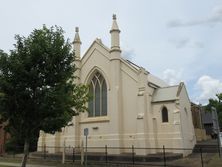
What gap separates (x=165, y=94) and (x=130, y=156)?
848 centimetres

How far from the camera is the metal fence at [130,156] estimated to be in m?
24.0

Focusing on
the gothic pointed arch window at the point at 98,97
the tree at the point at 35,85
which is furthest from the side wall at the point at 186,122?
the tree at the point at 35,85

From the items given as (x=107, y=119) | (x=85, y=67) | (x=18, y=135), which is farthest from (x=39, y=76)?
(x=85, y=67)

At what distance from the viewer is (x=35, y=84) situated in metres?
17.7

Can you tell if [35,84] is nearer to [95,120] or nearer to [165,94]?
[95,120]

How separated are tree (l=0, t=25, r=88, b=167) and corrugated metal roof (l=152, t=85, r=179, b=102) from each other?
14.7 metres

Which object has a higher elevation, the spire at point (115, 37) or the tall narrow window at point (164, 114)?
the spire at point (115, 37)

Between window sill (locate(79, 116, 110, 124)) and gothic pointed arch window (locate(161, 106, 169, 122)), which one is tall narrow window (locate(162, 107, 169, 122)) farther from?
window sill (locate(79, 116, 110, 124))

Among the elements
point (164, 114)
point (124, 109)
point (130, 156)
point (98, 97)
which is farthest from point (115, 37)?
point (130, 156)

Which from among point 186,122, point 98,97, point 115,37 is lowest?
point 186,122

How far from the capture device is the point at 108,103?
107 feet

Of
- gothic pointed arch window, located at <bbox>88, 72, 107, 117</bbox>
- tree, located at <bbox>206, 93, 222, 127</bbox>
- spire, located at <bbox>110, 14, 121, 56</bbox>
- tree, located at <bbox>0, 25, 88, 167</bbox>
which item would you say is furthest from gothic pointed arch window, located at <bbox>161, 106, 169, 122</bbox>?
tree, located at <bbox>206, 93, 222, 127</bbox>

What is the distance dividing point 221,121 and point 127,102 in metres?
31.0

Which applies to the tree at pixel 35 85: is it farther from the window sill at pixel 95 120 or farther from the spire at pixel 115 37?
the spire at pixel 115 37
